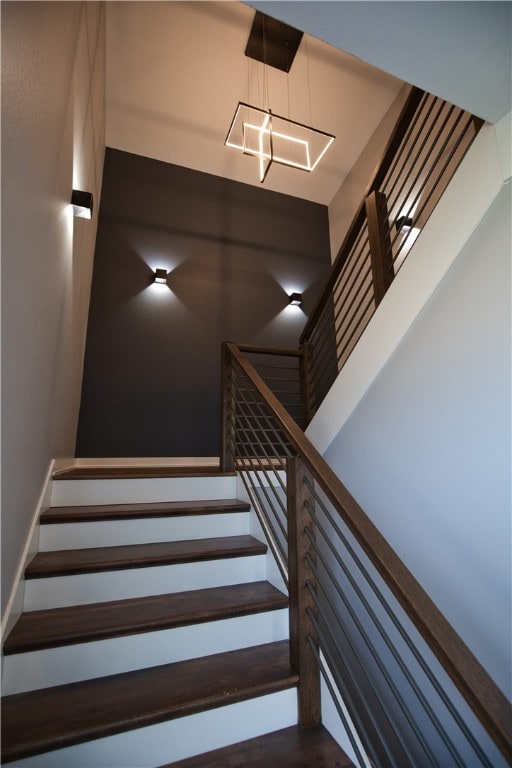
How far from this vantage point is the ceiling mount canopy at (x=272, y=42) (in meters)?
3.56

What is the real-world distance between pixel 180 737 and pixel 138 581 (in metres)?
0.61

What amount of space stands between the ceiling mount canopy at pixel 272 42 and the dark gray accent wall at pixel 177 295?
1481 millimetres

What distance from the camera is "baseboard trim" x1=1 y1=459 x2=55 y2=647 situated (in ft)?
4.26

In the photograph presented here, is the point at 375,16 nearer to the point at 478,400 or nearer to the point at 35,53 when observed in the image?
the point at 35,53

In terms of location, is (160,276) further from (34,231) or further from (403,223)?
(34,231)

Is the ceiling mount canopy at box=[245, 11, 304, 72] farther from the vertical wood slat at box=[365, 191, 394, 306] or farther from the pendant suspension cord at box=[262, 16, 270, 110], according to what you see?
the vertical wood slat at box=[365, 191, 394, 306]

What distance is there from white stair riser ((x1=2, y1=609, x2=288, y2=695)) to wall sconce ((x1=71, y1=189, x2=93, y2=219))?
219 centimetres

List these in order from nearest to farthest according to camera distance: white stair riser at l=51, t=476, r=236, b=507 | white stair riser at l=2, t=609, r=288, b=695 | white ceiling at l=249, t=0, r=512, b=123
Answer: white ceiling at l=249, t=0, r=512, b=123
white stair riser at l=2, t=609, r=288, b=695
white stair riser at l=51, t=476, r=236, b=507

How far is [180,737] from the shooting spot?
3.86 ft

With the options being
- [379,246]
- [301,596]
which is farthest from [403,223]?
[301,596]

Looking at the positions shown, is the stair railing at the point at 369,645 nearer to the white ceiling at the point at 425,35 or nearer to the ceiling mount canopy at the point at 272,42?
the white ceiling at the point at 425,35

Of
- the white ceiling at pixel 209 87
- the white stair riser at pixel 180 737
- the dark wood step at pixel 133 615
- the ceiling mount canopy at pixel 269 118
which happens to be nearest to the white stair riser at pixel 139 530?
the dark wood step at pixel 133 615

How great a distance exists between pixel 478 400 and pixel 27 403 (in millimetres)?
1870

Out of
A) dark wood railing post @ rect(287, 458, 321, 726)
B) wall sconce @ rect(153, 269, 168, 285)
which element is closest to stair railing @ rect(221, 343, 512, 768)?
dark wood railing post @ rect(287, 458, 321, 726)
